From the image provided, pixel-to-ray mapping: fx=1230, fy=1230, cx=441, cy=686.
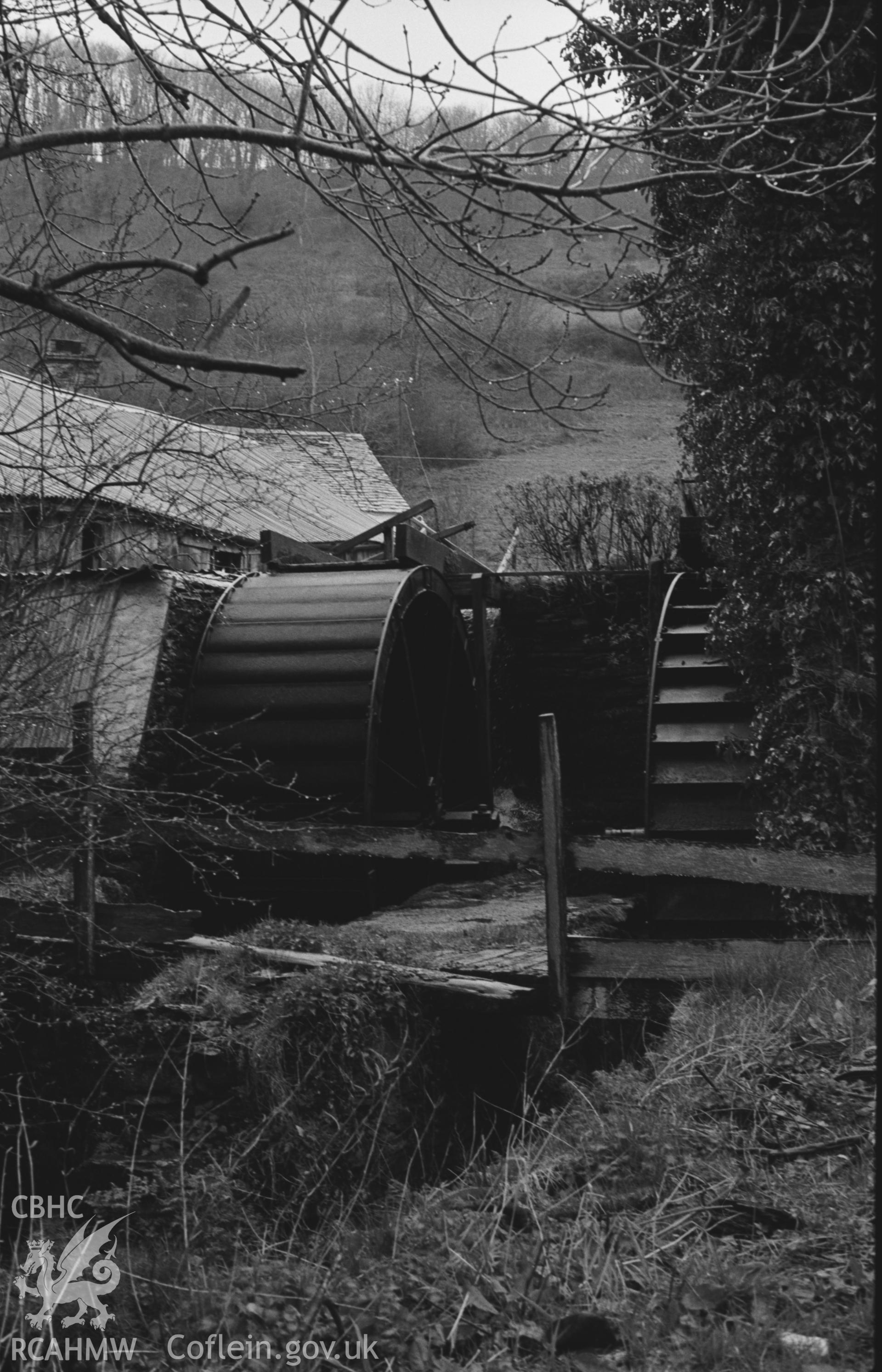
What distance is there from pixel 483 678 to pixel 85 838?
6.52m

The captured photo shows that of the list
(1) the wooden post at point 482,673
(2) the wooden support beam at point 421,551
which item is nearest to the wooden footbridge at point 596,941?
(2) the wooden support beam at point 421,551

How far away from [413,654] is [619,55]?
26.9 ft

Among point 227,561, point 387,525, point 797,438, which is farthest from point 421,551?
point 227,561

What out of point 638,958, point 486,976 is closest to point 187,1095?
point 486,976

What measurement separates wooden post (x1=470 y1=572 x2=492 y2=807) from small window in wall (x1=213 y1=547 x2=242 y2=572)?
12.6 ft

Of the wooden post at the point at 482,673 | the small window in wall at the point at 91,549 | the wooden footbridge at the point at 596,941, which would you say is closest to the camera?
the wooden footbridge at the point at 596,941

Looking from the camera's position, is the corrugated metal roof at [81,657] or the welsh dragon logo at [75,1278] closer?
the welsh dragon logo at [75,1278]

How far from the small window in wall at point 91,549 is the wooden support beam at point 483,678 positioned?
3.26m

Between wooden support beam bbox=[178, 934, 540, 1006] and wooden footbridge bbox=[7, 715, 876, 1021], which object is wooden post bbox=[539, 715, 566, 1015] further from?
wooden support beam bbox=[178, 934, 540, 1006]

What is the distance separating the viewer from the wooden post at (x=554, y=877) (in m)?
5.14

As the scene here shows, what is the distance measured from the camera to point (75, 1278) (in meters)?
3.46

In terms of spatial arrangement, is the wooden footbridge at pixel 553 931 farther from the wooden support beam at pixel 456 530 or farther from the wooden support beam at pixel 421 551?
the wooden support beam at pixel 456 530

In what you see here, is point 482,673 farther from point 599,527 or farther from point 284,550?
point 599,527

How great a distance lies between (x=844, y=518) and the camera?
689cm
